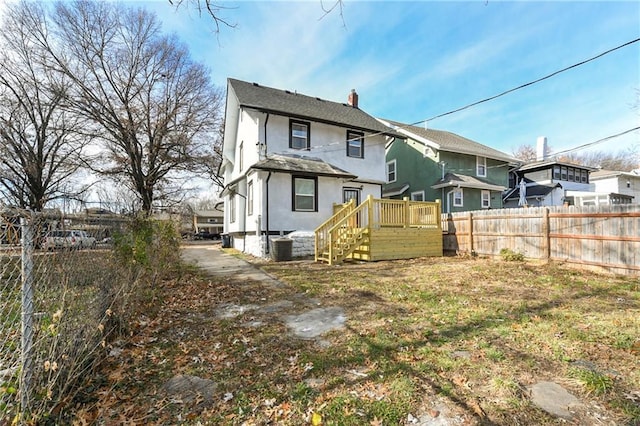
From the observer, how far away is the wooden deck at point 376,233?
9.97 metres

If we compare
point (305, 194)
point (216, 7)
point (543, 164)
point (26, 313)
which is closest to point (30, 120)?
point (305, 194)

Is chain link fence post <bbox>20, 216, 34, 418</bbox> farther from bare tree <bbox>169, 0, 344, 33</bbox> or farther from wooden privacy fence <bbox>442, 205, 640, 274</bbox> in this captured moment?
wooden privacy fence <bbox>442, 205, 640, 274</bbox>

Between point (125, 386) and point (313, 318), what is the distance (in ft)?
8.19

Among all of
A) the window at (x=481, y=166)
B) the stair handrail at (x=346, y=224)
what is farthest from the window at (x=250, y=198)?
the window at (x=481, y=166)

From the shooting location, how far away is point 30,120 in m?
18.2

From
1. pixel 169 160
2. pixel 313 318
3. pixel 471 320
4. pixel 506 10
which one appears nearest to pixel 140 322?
pixel 313 318

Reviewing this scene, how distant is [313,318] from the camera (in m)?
4.55

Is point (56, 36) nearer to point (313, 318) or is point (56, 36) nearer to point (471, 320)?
point (313, 318)

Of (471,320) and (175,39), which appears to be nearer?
(471,320)

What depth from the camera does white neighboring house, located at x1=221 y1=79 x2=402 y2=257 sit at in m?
11.5

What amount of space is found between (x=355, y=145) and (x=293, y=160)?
3922 millimetres

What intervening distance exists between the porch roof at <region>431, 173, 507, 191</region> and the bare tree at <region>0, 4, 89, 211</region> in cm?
2073

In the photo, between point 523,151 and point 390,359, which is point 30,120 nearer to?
point 390,359

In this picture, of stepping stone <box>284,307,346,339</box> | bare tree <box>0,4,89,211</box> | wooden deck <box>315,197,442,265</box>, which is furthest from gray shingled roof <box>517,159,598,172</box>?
bare tree <box>0,4,89,211</box>
